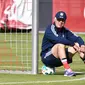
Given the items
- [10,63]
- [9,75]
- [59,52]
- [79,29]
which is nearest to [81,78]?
[59,52]

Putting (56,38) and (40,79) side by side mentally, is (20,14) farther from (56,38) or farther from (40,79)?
(40,79)

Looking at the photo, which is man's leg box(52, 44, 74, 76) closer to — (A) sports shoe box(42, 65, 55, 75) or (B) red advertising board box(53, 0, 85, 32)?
(A) sports shoe box(42, 65, 55, 75)

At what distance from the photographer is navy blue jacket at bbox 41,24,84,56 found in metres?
9.30

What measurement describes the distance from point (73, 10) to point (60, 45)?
18829 millimetres

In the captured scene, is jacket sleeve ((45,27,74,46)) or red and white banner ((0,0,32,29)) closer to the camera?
jacket sleeve ((45,27,74,46))

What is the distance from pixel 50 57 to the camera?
9398 millimetres

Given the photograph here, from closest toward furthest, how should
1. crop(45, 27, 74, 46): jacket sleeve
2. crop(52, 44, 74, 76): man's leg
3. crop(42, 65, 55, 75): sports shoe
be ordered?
crop(52, 44, 74, 76): man's leg < crop(45, 27, 74, 46): jacket sleeve < crop(42, 65, 55, 75): sports shoe

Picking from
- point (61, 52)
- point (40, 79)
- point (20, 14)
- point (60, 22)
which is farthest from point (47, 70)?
point (20, 14)

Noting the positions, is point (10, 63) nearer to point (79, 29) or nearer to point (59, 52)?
point (59, 52)

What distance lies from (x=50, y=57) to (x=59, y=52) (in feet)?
1.05

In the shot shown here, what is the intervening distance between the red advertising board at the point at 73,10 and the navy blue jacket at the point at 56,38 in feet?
59.5

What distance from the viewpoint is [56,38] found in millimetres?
9289

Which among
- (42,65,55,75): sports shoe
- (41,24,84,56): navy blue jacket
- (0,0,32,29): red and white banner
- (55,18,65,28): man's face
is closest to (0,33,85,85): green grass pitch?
(42,65,55,75): sports shoe

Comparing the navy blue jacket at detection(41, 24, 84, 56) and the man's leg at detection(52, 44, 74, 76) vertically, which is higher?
the navy blue jacket at detection(41, 24, 84, 56)
